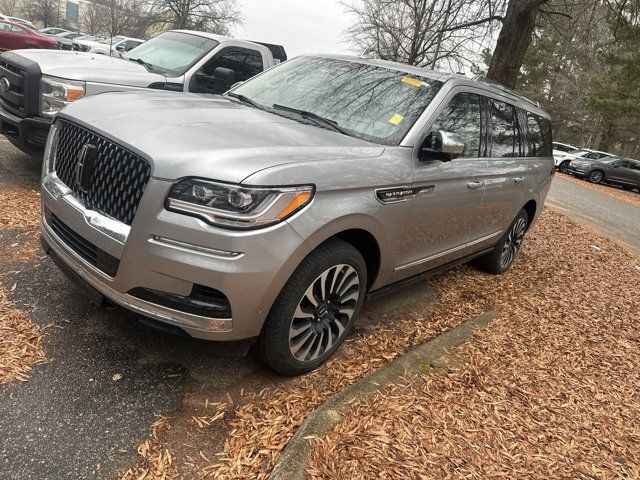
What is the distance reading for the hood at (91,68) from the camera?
4.99 meters

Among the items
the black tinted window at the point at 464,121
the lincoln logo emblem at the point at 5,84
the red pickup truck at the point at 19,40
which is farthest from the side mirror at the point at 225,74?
the red pickup truck at the point at 19,40

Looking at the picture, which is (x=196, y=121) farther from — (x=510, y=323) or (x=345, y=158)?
(x=510, y=323)

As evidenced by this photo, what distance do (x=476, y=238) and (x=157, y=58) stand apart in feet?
15.8

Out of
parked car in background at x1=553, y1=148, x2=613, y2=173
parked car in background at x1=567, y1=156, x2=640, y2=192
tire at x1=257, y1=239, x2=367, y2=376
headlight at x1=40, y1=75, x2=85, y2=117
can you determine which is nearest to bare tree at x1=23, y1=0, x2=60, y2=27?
parked car in background at x1=553, y1=148, x2=613, y2=173

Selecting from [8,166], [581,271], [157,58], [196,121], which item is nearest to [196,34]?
[157,58]

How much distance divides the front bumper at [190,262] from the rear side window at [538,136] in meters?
3.68

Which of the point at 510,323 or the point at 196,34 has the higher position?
the point at 196,34

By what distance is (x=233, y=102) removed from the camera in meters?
3.66

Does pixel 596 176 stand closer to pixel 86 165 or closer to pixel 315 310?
pixel 315 310

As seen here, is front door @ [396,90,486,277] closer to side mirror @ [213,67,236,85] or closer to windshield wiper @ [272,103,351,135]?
windshield wiper @ [272,103,351,135]

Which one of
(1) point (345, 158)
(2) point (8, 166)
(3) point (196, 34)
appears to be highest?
(3) point (196, 34)

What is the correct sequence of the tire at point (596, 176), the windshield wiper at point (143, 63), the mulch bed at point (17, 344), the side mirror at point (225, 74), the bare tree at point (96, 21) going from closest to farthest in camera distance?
the mulch bed at point (17, 344) → the side mirror at point (225, 74) → the windshield wiper at point (143, 63) → the tire at point (596, 176) → the bare tree at point (96, 21)

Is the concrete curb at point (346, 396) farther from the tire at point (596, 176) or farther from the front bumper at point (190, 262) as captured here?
the tire at point (596, 176)

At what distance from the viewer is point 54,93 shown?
4902mm
